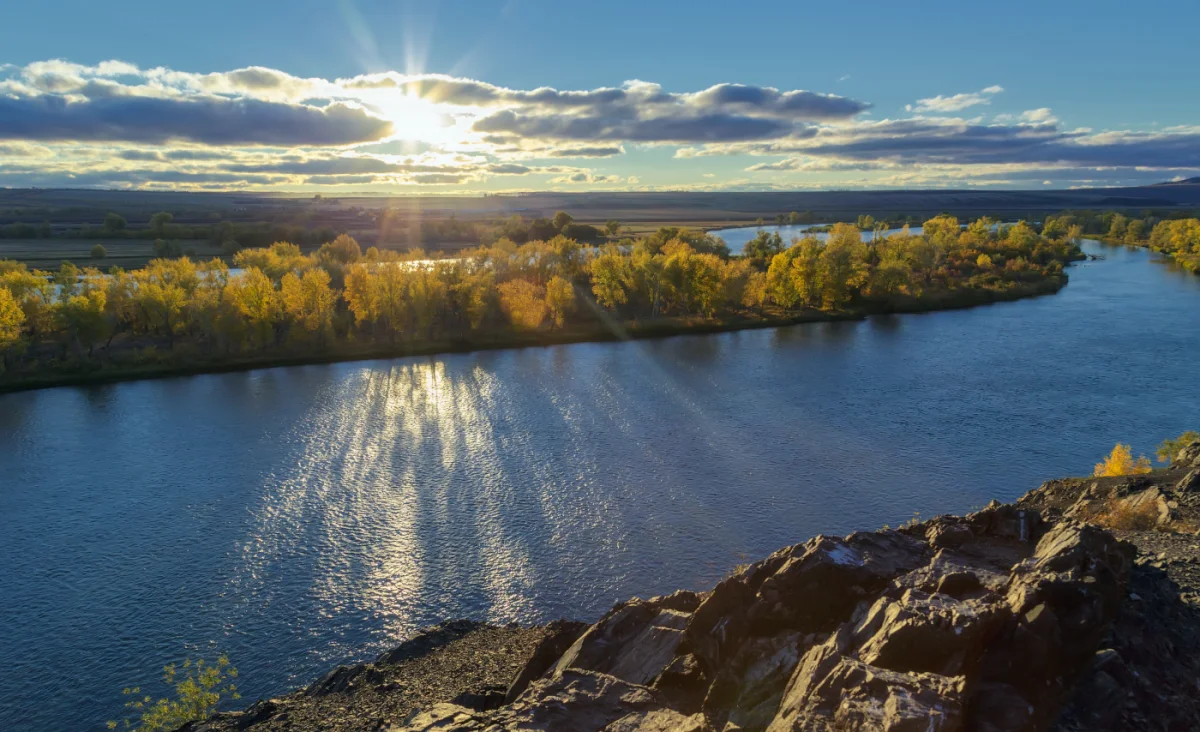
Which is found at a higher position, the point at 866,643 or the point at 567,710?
the point at 866,643

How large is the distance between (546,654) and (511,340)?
169 feet

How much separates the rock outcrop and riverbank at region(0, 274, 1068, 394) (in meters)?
51.0

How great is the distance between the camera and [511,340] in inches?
2704

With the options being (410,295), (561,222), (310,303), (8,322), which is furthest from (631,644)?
(561,222)

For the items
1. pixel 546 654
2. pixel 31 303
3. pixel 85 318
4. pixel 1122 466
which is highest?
pixel 31 303

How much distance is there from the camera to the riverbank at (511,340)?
56625 millimetres

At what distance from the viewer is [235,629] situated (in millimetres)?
23938

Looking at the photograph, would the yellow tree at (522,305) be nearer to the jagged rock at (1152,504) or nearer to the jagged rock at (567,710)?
the jagged rock at (1152,504)

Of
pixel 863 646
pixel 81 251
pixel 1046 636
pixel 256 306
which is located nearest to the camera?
pixel 1046 636

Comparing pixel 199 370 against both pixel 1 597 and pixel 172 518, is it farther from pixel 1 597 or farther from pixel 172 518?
pixel 1 597

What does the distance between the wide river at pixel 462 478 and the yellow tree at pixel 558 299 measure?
11587 millimetres

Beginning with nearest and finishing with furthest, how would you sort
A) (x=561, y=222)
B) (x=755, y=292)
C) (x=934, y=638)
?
(x=934, y=638) → (x=755, y=292) → (x=561, y=222)

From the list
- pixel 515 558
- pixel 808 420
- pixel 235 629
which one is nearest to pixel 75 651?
pixel 235 629

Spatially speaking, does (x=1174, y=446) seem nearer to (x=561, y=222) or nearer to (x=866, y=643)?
(x=866, y=643)
